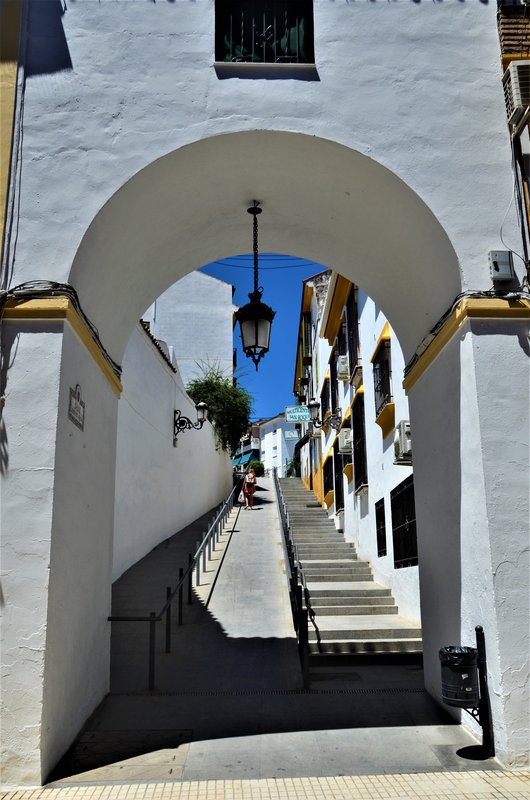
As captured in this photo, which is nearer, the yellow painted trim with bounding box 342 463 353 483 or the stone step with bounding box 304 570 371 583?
the stone step with bounding box 304 570 371 583

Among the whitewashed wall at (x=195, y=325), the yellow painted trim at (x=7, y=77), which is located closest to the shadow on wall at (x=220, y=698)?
the yellow painted trim at (x=7, y=77)

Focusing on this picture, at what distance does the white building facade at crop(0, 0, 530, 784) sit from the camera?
4750mm

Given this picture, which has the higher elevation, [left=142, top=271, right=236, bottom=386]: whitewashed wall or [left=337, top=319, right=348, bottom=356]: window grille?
[left=142, top=271, right=236, bottom=386]: whitewashed wall

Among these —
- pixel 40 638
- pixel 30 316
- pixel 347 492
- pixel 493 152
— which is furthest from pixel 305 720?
pixel 347 492

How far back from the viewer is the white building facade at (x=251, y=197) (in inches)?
187

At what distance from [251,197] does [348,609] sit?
6.52 m

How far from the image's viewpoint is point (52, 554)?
4.64m

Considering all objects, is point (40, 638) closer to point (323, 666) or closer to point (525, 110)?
point (323, 666)

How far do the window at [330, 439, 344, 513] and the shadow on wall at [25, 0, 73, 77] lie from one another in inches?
482

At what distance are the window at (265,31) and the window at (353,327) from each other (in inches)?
320

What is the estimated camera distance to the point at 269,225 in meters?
A: 7.01

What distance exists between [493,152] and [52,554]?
4.68 meters

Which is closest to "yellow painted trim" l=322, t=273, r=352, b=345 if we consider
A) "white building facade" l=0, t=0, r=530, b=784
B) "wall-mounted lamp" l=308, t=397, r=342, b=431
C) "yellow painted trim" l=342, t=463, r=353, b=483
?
"wall-mounted lamp" l=308, t=397, r=342, b=431

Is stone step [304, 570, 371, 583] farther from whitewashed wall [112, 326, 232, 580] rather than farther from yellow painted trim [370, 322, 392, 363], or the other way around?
yellow painted trim [370, 322, 392, 363]
